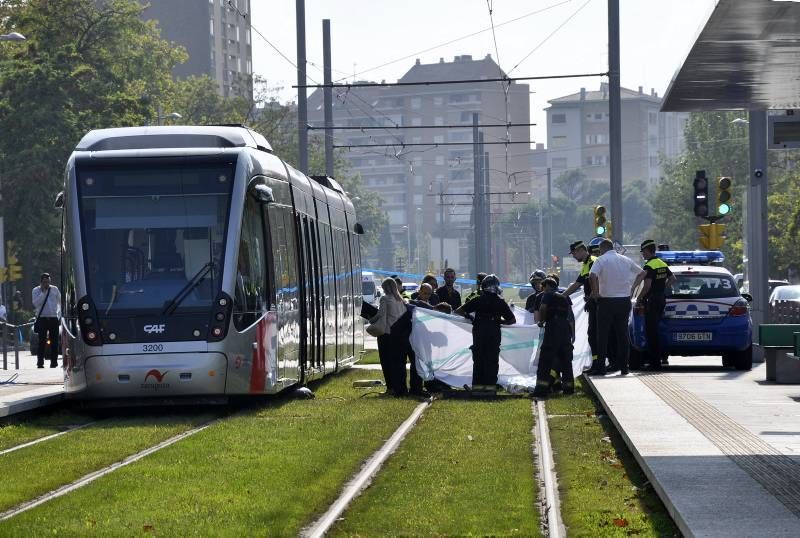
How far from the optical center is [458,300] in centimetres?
2789

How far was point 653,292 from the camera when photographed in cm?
2414

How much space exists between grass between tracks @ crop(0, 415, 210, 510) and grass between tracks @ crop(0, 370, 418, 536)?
0.39 metres

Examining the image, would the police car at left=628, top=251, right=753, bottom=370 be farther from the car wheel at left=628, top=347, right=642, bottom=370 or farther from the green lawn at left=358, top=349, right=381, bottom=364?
the green lawn at left=358, top=349, right=381, bottom=364

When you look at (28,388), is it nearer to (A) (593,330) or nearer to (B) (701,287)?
(A) (593,330)

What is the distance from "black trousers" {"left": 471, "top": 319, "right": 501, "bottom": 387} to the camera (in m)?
21.4

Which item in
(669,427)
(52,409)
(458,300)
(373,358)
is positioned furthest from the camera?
(373,358)

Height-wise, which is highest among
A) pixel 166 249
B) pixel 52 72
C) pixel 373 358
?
pixel 52 72

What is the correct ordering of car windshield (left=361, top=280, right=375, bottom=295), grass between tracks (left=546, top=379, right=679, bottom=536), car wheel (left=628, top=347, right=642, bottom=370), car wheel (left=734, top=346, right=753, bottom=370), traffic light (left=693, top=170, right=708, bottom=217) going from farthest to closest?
car windshield (left=361, top=280, right=375, bottom=295) < traffic light (left=693, top=170, right=708, bottom=217) < car wheel (left=734, top=346, right=753, bottom=370) < car wheel (left=628, top=347, right=642, bottom=370) < grass between tracks (left=546, top=379, right=679, bottom=536)

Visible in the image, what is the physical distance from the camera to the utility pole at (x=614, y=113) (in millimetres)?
36312

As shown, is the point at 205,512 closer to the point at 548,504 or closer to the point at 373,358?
the point at 548,504

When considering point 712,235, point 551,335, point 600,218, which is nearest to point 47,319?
point 712,235

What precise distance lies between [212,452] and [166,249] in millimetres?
5014

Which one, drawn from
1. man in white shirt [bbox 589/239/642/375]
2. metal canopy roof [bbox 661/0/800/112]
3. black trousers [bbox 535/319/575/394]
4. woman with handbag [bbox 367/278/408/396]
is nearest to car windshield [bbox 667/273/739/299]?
man in white shirt [bbox 589/239/642/375]

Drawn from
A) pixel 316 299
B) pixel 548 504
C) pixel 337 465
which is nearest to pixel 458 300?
pixel 316 299
